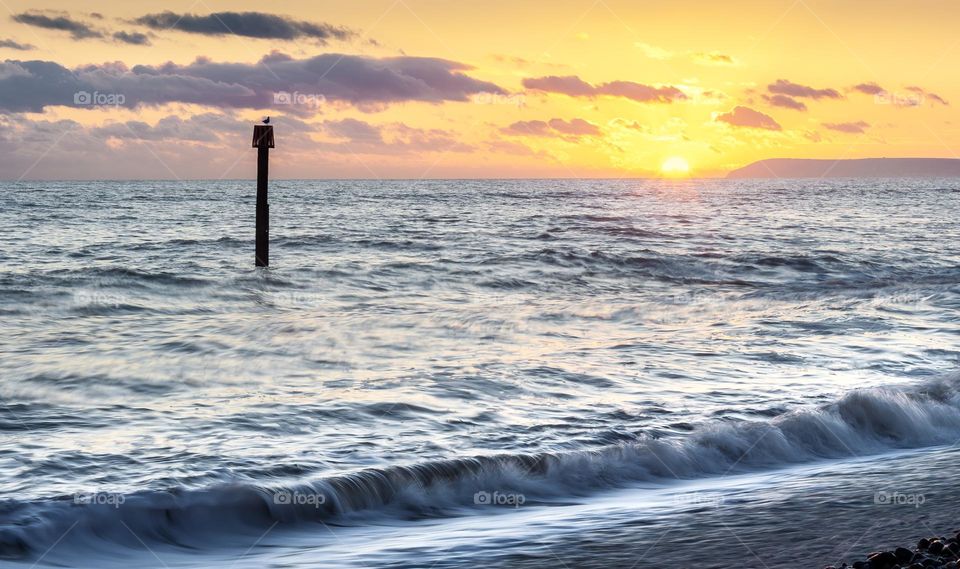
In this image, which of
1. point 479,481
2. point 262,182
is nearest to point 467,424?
point 479,481

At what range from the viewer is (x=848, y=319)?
18250mm

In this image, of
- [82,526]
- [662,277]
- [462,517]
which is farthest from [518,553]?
[662,277]

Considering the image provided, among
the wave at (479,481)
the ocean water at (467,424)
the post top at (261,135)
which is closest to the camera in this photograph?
the ocean water at (467,424)

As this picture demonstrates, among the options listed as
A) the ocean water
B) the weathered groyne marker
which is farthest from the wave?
the weathered groyne marker

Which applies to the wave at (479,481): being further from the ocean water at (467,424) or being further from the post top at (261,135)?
the post top at (261,135)

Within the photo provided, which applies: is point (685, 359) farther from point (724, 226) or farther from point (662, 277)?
point (724, 226)

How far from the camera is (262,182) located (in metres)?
27.3

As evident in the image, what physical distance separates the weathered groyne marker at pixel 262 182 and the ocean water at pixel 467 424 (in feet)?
12.8

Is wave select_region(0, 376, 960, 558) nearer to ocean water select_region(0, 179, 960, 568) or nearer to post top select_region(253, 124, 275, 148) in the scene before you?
ocean water select_region(0, 179, 960, 568)

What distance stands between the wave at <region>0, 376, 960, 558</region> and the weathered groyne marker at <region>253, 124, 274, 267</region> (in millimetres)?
19972

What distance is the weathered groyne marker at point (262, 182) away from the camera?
27.3 meters

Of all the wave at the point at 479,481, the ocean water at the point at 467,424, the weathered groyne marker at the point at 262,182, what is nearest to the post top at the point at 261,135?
the weathered groyne marker at the point at 262,182

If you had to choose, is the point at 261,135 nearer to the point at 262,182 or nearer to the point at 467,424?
the point at 262,182

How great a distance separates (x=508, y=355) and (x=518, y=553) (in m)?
8.05
